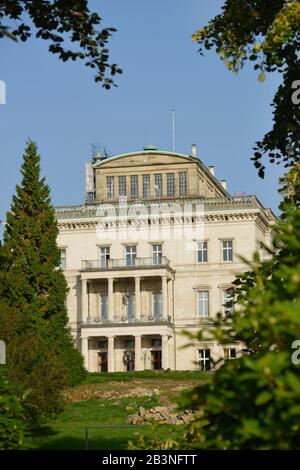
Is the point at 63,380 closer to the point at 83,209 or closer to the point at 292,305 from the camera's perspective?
the point at 292,305

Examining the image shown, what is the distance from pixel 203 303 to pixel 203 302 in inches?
2.5

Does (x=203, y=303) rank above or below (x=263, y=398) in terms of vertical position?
above

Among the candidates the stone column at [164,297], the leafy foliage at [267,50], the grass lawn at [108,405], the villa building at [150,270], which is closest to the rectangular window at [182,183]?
the villa building at [150,270]

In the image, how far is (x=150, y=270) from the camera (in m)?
62.6

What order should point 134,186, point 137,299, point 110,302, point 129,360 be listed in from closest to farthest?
point 137,299, point 110,302, point 129,360, point 134,186

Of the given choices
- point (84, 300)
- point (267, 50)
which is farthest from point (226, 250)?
point (267, 50)

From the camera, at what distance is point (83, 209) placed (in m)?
67.4

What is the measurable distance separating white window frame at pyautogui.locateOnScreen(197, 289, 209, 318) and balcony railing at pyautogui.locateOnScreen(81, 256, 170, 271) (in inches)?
116

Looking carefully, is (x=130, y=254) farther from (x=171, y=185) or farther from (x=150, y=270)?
(x=171, y=185)

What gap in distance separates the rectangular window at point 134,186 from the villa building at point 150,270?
5.25 m

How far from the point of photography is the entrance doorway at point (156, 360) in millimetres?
62719

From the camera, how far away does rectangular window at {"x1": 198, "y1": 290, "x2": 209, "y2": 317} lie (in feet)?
209

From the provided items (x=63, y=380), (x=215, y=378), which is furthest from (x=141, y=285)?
(x=215, y=378)

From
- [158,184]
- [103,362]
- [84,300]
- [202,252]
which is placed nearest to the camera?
[84,300]
